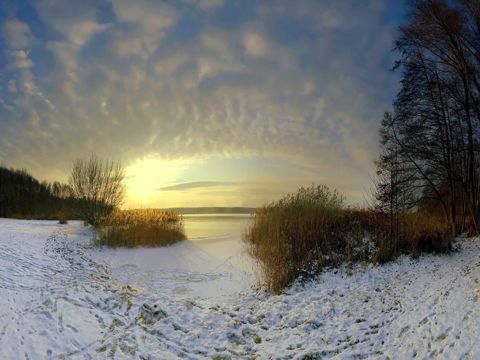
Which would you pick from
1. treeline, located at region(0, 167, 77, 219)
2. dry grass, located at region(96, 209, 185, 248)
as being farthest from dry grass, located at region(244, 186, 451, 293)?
treeline, located at region(0, 167, 77, 219)

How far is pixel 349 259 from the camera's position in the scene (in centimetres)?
944

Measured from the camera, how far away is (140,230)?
16375 mm

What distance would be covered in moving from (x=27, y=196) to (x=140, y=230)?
104 feet

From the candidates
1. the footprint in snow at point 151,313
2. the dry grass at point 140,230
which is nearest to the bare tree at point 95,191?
the dry grass at point 140,230

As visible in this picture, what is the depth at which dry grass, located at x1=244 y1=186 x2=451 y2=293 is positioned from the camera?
357 inches

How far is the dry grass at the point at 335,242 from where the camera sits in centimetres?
908

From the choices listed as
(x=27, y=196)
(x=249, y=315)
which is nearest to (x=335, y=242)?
(x=249, y=315)

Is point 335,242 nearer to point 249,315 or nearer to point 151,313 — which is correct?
point 249,315

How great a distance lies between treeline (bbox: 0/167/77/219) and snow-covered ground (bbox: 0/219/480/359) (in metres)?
27.1

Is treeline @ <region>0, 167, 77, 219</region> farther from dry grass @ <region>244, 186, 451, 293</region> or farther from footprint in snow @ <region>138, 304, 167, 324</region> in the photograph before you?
footprint in snow @ <region>138, 304, 167, 324</region>

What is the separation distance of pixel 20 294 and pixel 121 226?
33.8ft

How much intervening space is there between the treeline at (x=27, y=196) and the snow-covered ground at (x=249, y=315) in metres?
27.1

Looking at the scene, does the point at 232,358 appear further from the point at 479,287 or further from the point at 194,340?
the point at 479,287

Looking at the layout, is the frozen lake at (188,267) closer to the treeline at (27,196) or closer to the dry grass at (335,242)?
the dry grass at (335,242)
